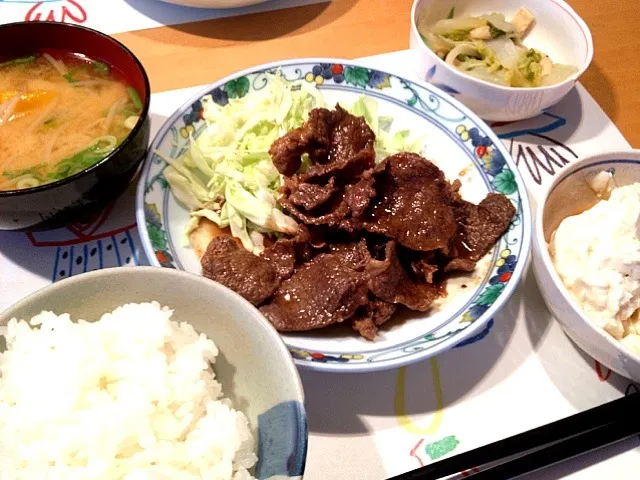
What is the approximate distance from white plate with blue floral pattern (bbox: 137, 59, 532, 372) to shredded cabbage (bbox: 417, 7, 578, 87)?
0.39 m

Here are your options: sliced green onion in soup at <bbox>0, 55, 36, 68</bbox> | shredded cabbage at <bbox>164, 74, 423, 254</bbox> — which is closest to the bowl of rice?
shredded cabbage at <bbox>164, 74, 423, 254</bbox>

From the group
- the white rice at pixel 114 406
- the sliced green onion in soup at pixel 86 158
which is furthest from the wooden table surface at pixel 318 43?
the white rice at pixel 114 406

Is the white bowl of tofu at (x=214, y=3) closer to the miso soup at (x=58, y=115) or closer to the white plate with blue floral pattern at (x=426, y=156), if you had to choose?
the white plate with blue floral pattern at (x=426, y=156)

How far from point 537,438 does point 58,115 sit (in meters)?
2.04

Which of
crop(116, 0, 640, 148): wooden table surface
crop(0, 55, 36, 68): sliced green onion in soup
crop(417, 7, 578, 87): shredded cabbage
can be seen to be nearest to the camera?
crop(0, 55, 36, 68): sliced green onion in soup

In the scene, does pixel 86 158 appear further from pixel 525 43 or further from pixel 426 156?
pixel 525 43

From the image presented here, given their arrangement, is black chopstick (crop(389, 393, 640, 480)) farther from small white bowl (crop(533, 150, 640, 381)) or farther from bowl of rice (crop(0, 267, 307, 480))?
bowl of rice (crop(0, 267, 307, 480))

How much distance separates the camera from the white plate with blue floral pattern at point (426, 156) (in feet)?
5.55

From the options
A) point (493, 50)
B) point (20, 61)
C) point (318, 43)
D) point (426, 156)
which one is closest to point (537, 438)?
point (426, 156)

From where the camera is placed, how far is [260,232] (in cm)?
216

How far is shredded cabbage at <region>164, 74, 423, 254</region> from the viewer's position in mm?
2105

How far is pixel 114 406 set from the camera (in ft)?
4.09

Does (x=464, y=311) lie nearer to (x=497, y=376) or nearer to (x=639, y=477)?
(x=497, y=376)

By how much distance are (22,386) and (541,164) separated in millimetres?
2198
